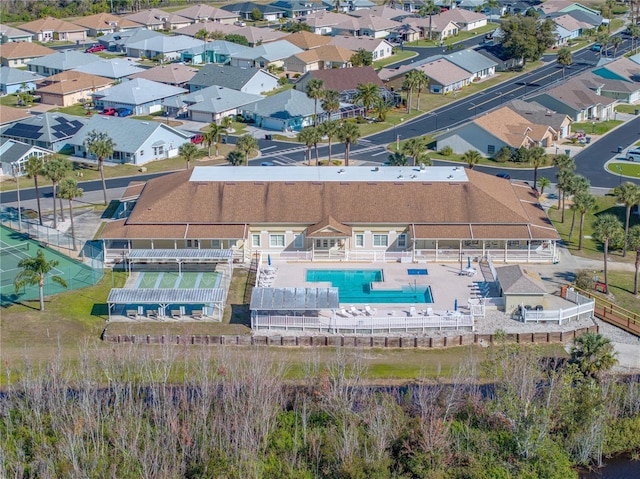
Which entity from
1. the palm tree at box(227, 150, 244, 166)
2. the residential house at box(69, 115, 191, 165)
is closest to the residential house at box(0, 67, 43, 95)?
the residential house at box(69, 115, 191, 165)

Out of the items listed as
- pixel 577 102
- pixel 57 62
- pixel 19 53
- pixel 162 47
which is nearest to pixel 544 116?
pixel 577 102

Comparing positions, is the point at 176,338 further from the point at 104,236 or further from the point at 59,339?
the point at 104,236

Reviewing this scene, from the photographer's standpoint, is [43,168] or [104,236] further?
[43,168]

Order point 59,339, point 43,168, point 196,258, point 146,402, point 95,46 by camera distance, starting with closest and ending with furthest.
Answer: point 146,402 < point 59,339 < point 196,258 < point 43,168 < point 95,46

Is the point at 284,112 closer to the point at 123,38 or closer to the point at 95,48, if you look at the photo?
the point at 123,38

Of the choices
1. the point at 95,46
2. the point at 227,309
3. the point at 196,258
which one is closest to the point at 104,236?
the point at 196,258

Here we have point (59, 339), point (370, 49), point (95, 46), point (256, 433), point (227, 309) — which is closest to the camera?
point (256, 433)

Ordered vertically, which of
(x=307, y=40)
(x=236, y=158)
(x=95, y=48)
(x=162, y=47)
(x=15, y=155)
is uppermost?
(x=307, y=40)
